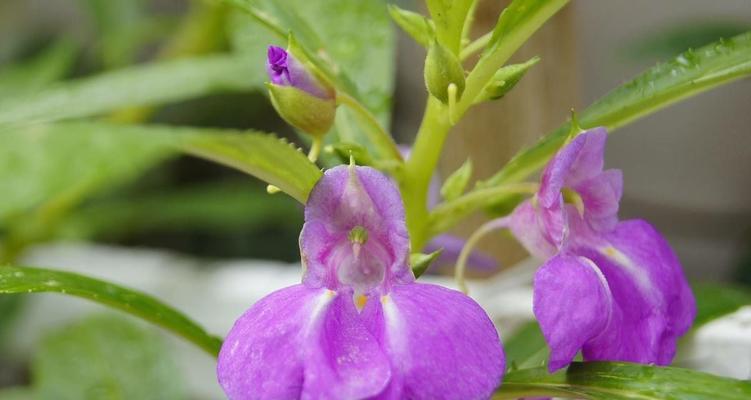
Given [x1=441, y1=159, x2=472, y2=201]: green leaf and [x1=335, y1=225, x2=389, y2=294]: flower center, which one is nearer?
[x1=335, y1=225, x2=389, y2=294]: flower center

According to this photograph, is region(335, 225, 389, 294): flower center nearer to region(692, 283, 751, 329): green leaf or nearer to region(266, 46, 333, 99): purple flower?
region(266, 46, 333, 99): purple flower

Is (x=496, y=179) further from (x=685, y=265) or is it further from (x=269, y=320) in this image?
(x=685, y=265)

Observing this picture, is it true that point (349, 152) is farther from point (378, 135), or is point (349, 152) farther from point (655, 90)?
point (655, 90)

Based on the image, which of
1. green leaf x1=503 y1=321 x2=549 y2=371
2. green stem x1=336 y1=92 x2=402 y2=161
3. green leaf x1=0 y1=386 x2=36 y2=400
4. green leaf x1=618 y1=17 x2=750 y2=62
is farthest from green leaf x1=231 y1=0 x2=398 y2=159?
green leaf x1=618 y1=17 x2=750 y2=62

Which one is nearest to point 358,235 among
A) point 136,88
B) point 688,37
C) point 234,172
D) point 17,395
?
point 136,88

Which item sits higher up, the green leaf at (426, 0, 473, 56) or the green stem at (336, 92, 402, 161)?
the green leaf at (426, 0, 473, 56)

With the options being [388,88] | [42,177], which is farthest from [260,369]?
[388,88]
